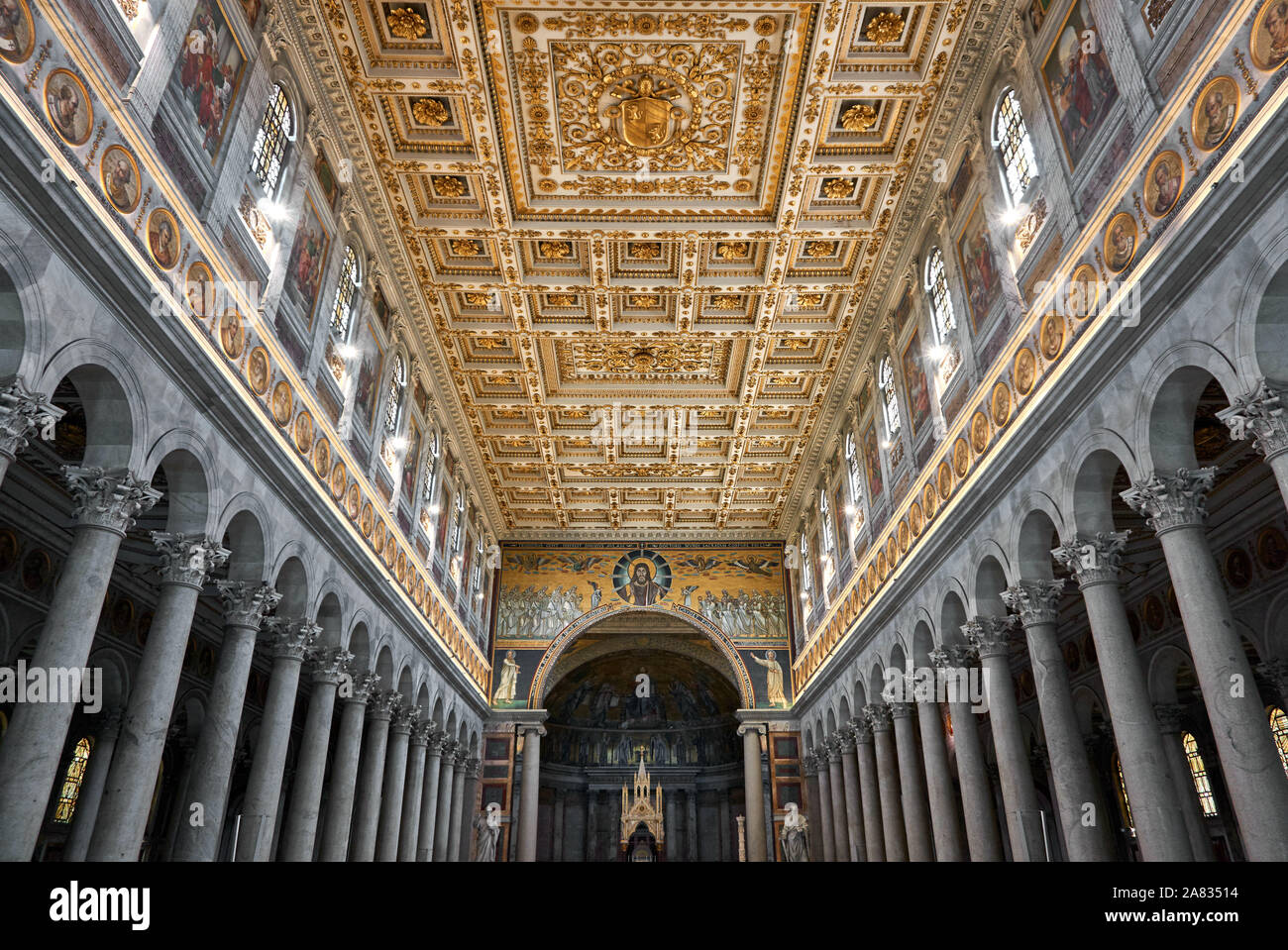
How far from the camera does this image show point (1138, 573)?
19.2m

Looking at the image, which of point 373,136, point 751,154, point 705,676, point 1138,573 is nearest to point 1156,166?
point 751,154

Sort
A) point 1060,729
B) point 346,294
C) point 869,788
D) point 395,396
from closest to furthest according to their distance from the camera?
point 1060,729 < point 346,294 < point 395,396 < point 869,788

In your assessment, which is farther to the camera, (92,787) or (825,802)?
(825,802)

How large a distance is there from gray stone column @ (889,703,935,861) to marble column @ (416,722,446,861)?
13.0m

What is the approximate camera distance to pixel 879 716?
23.0 metres

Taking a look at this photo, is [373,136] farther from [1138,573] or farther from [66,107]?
[1138,573]

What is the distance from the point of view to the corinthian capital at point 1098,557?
1204 cm

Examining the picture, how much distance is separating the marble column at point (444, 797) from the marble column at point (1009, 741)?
17485 millimetres

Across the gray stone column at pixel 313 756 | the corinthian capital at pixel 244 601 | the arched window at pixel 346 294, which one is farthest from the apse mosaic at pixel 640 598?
the corinthian capital at pixel 244 601

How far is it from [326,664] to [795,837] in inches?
734

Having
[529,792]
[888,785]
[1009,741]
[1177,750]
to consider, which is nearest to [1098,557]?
[1009,741]

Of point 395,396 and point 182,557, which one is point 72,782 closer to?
point 395,396

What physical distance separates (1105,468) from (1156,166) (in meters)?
3.91

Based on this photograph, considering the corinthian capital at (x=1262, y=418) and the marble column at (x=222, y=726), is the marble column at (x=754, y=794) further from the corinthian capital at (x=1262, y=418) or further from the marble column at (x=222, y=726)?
the corinthian capital at (x=1262, y=418)
